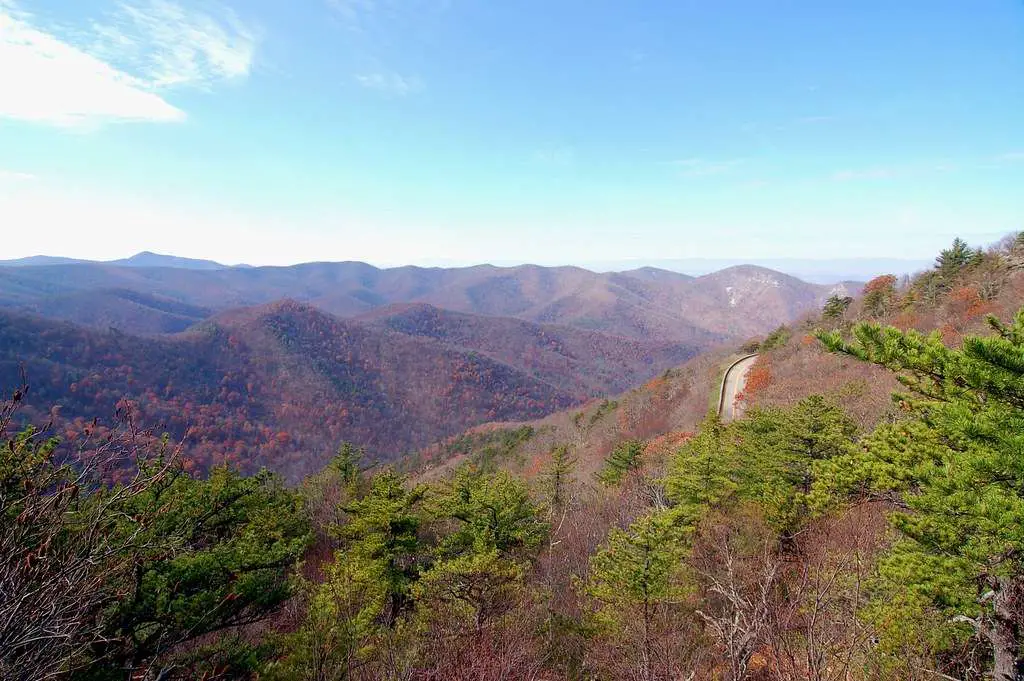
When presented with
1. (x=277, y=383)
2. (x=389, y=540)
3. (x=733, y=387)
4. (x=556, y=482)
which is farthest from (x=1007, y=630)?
(x=277, y=383)

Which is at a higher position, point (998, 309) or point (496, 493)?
point (998, 309)

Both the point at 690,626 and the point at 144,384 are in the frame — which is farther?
the point at 144,384

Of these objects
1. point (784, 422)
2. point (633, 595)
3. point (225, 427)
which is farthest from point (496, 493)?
point (225, 427)

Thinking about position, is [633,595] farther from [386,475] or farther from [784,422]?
[386,475]

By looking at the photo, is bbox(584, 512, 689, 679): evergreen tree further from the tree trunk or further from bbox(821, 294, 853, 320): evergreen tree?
bbox(821, 294, 853, 320): evergreen tree

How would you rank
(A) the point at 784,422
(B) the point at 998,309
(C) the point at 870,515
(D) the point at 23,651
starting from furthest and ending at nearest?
(B) the point at 998,309
(A) the point at 784,422
(C) the point at 870,515
(D) the point at 23,651

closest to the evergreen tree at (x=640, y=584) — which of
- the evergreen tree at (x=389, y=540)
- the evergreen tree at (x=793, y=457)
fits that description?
the evergreen tree at (x=793, y=457)

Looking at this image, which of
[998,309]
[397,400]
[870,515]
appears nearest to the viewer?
[870,515]
